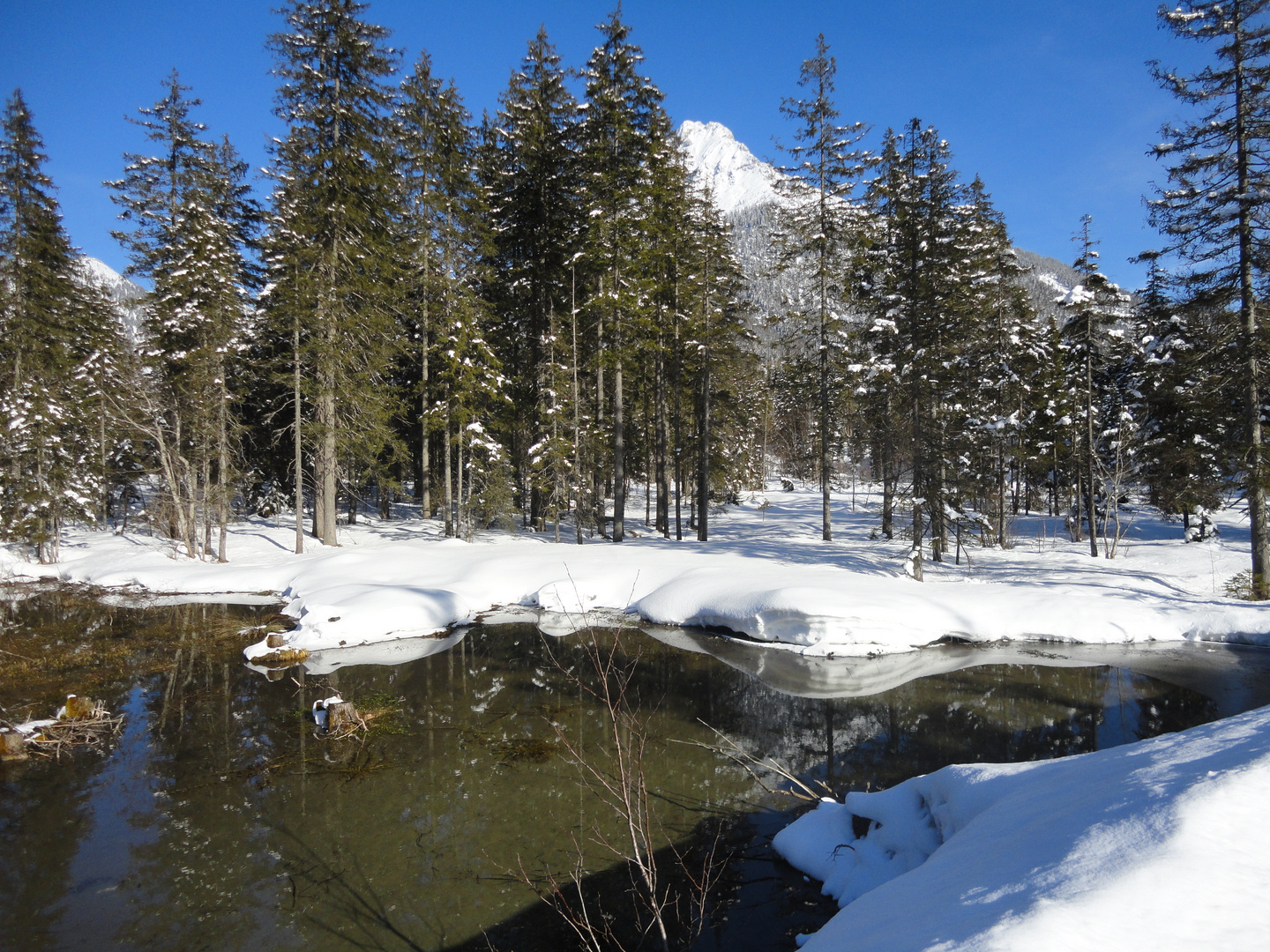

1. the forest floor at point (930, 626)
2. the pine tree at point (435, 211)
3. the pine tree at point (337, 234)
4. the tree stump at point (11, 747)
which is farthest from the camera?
the pine tree at point (435, 211)

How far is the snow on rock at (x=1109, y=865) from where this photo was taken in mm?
2156

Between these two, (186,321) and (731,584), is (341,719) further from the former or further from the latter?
(186,321)

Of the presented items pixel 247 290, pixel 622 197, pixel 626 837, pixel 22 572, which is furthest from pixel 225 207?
pixel 626 837

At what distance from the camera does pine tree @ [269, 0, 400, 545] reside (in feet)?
60.6

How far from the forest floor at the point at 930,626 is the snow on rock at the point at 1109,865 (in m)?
0.01

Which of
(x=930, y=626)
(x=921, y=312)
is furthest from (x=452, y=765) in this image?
(x=921, y=312)

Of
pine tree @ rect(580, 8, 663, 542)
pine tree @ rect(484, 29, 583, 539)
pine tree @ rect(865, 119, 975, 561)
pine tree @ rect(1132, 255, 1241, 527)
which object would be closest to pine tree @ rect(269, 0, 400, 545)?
pine tree @ rect(484, 29, 583, 539)

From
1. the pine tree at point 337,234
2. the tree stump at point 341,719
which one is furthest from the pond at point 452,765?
the pine tree at point 337,234

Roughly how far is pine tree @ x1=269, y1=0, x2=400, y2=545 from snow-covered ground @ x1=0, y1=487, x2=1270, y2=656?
Result: 433cm

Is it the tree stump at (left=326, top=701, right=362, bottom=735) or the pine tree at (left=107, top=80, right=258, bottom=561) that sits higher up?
the pine tree at (left=107, top=80, right=258, bottom=561)

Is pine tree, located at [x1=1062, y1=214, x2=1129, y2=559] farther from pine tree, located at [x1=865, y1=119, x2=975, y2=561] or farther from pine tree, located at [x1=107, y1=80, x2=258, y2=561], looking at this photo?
pine tree, located at [x1=107, y1=80, x2=258, y2=561]

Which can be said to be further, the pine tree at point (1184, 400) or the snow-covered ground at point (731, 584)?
the pine tree at point (1184, 400)

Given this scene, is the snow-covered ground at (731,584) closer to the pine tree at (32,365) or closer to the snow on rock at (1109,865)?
the pine tree at (32,365)

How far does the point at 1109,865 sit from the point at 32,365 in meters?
29.2
